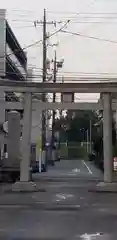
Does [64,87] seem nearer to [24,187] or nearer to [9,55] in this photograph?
[24,187]

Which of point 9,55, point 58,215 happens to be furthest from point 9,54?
point 58,215

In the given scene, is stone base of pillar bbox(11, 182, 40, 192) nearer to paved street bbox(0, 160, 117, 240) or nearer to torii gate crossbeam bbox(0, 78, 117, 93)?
paved street bbox(0, 160, 117, 240)

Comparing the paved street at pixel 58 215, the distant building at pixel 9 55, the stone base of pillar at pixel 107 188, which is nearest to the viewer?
the paved street at pixel 58 215

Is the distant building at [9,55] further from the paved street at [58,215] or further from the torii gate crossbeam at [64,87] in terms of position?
the paved street at [58,215]

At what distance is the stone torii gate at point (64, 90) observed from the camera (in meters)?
27.3

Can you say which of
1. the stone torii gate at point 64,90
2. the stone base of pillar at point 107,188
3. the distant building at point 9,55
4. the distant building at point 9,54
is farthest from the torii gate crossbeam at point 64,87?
the distant building at point 9,54

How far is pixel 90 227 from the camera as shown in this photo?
13.9m

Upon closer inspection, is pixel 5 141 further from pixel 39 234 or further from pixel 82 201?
pixel 39 234

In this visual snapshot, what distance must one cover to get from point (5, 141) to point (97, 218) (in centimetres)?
2080

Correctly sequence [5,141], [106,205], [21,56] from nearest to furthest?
[106,205], [5,141], [21,56]

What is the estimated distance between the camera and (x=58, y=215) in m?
16.8

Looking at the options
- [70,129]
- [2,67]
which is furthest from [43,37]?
[70,129]

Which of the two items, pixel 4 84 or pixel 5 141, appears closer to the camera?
pixel 4 84

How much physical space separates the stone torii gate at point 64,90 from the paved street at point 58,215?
143 centimetres
